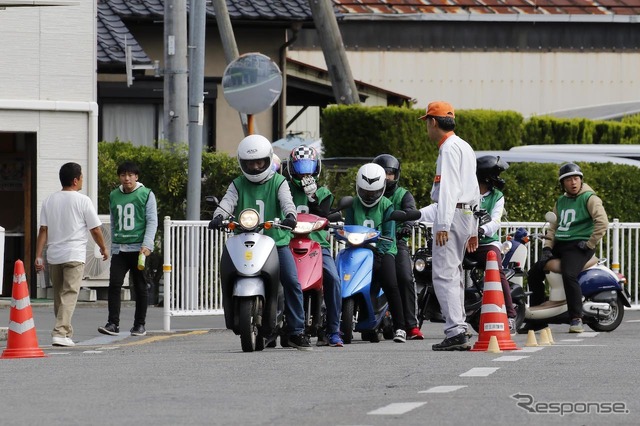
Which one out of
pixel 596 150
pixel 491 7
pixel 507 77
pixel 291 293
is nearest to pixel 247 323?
pixel 291 293

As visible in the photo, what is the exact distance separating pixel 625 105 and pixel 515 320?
79.2 feet

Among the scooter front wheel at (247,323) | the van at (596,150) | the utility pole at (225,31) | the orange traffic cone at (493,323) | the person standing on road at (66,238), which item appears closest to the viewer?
the scooter front wheel at (247,323)

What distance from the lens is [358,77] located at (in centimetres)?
4297

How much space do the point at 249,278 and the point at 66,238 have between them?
2834 millimetres

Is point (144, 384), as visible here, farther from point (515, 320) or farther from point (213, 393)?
point (515, 320)

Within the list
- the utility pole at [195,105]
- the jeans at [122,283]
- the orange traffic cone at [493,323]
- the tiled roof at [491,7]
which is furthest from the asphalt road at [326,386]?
the tiled roof at [491,7]

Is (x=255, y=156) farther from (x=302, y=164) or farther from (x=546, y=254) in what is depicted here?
(x=546, y=254)

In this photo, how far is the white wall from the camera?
43375mm

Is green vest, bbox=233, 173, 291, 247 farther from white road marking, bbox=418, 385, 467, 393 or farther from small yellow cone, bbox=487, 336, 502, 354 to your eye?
white road marking, bbox=418, 385, 467, 393

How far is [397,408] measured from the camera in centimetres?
898

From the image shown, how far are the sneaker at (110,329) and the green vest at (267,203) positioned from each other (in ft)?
11.4

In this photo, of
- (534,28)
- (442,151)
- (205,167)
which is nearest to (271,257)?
(442,151)

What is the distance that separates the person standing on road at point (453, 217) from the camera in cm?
1299

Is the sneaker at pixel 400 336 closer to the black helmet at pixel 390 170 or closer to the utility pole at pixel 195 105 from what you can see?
the black helmet at pixel 390 170
